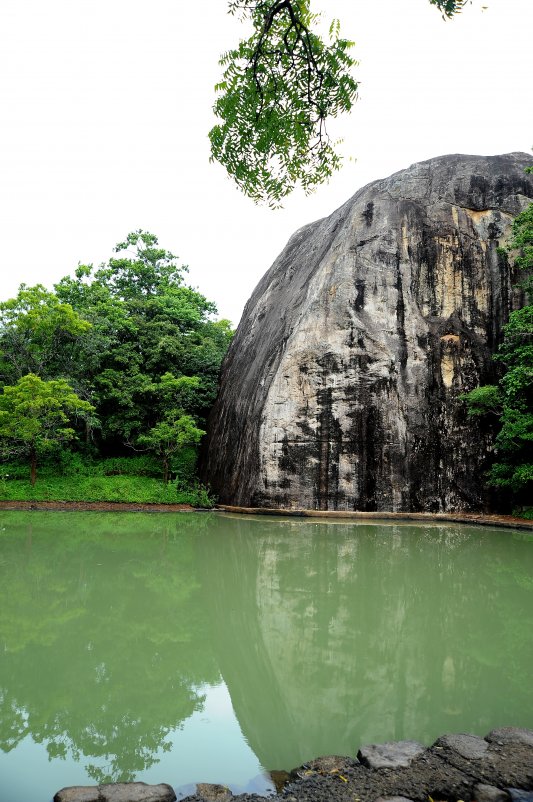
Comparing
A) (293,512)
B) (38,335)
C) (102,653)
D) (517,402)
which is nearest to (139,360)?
(38,335)

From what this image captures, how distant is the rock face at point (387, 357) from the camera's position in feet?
46.8

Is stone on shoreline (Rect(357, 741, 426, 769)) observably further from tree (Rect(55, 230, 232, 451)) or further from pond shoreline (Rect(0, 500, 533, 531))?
tree (Rect(55, 230, 232, 451))

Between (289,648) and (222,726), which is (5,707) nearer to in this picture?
(222,726)

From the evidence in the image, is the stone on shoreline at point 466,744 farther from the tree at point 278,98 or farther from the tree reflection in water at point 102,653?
the tree at point 278,98

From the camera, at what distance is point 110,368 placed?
61.9ft

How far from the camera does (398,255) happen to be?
52.2 feet

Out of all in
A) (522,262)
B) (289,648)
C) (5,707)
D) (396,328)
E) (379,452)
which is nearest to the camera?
(5,707)

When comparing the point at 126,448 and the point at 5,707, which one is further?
the point at 126,448

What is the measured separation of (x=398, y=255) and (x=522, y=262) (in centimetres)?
358

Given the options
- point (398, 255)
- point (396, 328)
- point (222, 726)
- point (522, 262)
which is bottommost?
point (222, 726)

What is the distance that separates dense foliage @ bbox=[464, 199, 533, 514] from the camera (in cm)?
1255

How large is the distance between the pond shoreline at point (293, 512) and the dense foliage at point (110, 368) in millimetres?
1920

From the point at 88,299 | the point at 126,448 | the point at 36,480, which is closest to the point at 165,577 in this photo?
the point at 36,480

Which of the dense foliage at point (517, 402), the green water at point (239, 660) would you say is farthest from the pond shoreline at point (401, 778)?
the dense foliage at point (517, 402)
